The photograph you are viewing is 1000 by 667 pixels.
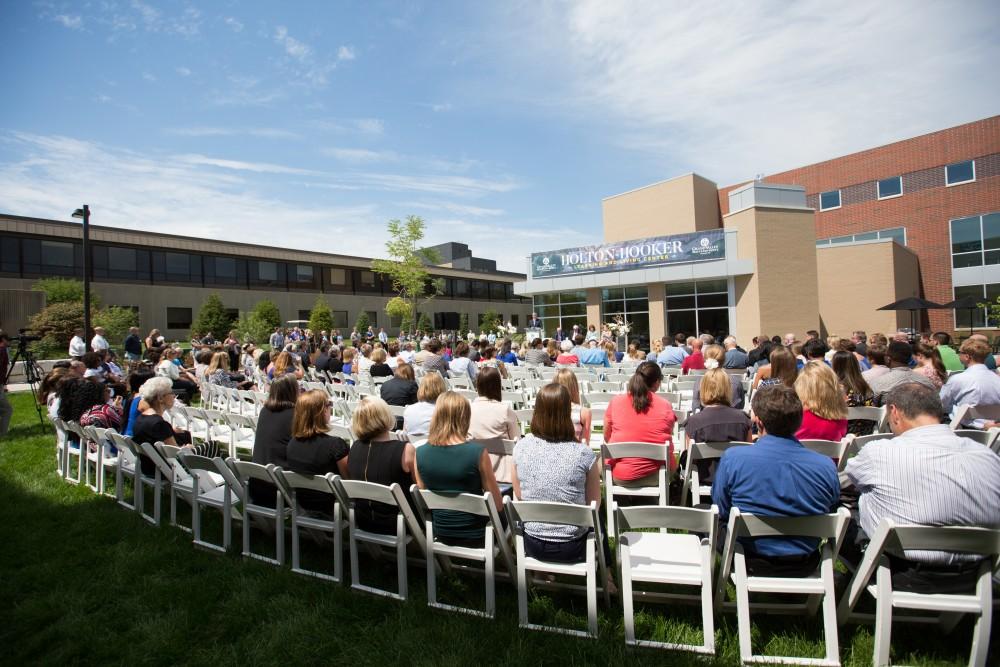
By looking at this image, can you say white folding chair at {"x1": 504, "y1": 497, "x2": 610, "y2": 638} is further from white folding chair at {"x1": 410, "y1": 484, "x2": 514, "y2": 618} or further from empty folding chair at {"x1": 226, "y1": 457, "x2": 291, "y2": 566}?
empty folding chair at {"x1": 226, "y1": 457, "x2": 291, "y2": 566}

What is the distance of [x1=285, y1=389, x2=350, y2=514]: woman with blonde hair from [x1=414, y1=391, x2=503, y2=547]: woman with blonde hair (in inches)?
30.4

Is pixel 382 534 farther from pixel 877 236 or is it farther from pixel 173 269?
pixel 173 269

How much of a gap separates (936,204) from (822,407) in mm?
29686

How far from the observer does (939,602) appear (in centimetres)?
243

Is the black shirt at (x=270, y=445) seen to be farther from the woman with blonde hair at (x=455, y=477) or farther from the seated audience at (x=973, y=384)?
the seated audience at (x=973, y=384)

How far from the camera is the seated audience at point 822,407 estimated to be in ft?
13.8

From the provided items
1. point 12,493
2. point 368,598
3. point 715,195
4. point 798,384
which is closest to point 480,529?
point 368,598

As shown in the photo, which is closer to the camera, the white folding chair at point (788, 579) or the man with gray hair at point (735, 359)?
the white folding chair at point (788, 579)

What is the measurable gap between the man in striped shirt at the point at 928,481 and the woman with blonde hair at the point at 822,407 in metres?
1.41

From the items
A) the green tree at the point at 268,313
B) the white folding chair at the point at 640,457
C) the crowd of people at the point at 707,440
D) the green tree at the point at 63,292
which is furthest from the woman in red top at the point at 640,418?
the green tree at the point at 268,313

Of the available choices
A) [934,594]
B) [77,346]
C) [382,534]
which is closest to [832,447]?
[934,594]

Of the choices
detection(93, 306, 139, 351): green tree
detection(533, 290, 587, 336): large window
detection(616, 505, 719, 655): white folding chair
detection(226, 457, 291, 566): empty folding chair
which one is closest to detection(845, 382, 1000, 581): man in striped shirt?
detection(616, 505, 719, 655): white folding chair

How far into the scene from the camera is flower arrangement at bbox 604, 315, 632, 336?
2155cm

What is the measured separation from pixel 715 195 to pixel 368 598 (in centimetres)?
2797
